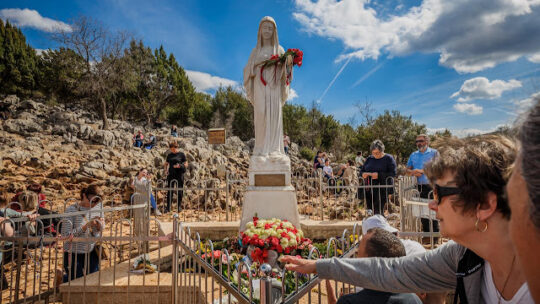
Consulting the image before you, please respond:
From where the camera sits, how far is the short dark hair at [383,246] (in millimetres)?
1751

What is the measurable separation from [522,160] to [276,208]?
4881mm

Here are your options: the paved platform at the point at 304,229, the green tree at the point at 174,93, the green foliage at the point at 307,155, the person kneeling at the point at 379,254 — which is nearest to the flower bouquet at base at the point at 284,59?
the paved platform at the point at 304,229

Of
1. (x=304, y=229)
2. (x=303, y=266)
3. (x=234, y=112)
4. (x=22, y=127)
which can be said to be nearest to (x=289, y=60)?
(x=304, y=229)

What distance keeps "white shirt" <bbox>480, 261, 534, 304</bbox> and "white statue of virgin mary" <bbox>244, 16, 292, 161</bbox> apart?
4.60 meters

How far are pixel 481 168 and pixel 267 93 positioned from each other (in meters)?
5.05

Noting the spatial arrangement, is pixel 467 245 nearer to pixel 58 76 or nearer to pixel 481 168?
pixel 481 168

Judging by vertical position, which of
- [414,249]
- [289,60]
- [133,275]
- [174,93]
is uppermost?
[174,93]

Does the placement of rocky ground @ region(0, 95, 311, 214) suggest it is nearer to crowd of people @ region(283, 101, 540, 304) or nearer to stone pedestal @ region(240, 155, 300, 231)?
stone pedestal @ region(240, 155, 300, 231)

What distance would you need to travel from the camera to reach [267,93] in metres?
5.92

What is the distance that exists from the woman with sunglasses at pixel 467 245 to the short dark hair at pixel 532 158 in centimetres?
61

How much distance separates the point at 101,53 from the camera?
75.9 feet

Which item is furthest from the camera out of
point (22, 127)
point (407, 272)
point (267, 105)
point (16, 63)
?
point (16, 63)

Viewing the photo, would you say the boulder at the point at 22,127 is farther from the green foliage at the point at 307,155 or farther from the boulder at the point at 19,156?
the green foliage at the point at 307,155

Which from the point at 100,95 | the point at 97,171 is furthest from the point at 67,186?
the point at 100,95
